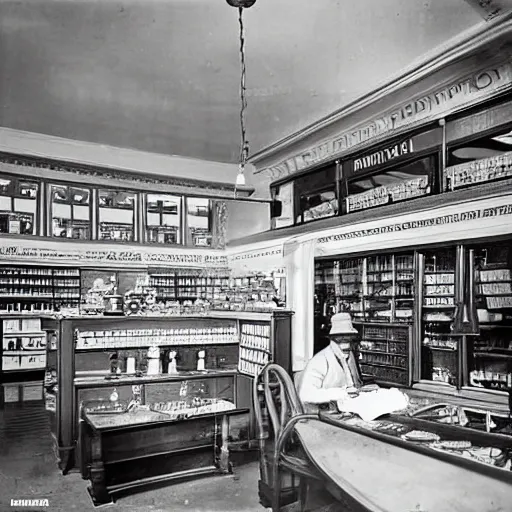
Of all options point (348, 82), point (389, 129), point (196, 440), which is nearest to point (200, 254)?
point (196, 440)

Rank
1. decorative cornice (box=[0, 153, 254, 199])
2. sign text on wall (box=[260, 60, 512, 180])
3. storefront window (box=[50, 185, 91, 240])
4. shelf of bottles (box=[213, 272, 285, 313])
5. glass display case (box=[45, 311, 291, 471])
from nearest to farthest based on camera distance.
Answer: sign text on wall (box=[260, 60, 512, 180]) < shelf of bottles (box=[213, 272, 285, 313]) < glass display case (box=[45, 311, 291, 471]) < decorative cornice (box=[0, 153, 254, 199]) < storefront window (box=[50, 185, 91, 240])

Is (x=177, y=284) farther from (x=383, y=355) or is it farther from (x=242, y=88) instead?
(x=383, y=355)

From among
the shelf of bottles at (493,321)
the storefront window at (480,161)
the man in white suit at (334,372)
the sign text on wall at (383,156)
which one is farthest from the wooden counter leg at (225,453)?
the storefront window at (480,161)

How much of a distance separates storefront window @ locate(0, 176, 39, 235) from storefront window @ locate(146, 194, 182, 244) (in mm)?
1392

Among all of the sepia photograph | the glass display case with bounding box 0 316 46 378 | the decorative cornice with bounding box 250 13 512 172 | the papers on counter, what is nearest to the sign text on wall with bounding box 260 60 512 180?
the sepia photograph

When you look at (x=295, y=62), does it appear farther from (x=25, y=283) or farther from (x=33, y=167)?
(x=25, y=283)

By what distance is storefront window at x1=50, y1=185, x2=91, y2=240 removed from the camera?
6316 mm

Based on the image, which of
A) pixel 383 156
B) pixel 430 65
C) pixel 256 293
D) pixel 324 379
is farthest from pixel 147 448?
pixel 430 65

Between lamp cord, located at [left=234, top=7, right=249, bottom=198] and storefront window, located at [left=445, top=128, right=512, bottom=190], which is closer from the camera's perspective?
lamp cord, located at [left=234, top=7, right=249, bottom=198]

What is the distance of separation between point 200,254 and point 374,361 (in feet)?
14.5

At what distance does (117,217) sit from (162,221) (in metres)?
0.57

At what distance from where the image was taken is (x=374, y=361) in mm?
2301

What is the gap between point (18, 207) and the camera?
6340 mm

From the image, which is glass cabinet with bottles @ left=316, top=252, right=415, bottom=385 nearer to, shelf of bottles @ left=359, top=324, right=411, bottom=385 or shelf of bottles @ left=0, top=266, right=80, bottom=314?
shelf of bottles @ left=359, top=324, right=411, bottom=385
